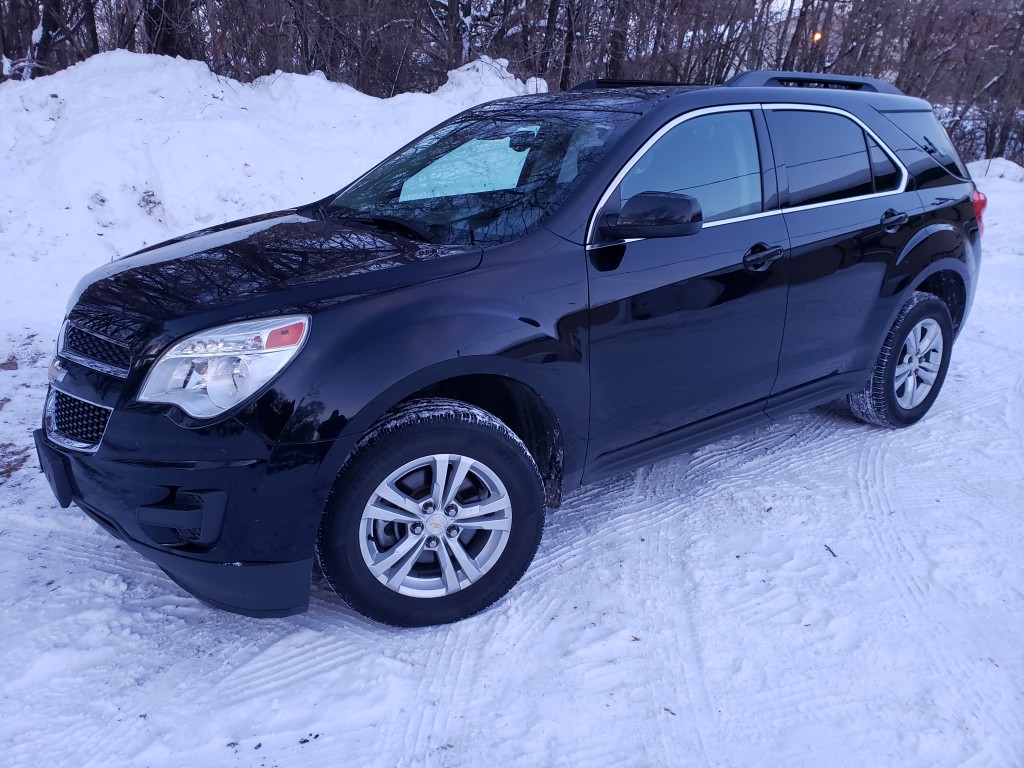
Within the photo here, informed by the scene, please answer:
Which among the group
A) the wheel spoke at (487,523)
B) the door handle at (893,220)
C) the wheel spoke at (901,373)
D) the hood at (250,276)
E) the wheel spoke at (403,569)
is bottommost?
the wheel spoke at (403,569)

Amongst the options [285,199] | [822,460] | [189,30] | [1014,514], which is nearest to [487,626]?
[822,460]

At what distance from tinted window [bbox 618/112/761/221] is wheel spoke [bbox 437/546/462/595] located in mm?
1546

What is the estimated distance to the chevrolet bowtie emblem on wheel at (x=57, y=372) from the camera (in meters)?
2.77

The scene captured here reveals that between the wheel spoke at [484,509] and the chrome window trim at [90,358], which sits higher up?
the chrome window trim at [90,358]

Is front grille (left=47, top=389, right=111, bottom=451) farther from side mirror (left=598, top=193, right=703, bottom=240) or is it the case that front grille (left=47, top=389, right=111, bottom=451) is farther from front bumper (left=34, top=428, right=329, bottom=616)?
side mirror (left=598, top=193, right=703, bottom=240)

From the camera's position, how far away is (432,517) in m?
2.70

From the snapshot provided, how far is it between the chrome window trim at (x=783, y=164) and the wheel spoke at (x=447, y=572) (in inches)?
49.6

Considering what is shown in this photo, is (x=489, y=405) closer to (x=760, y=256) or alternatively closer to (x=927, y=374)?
(x=760, y=256)

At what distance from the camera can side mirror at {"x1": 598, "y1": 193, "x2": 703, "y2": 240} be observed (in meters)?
2.90

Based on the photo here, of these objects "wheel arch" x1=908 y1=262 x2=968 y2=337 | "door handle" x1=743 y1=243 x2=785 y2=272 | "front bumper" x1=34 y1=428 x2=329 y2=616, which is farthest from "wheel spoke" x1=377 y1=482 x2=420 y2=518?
"wheel arch" x1=908 y1=262 x2=968 y2=337

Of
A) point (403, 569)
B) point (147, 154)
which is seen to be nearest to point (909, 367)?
point (403, 569)

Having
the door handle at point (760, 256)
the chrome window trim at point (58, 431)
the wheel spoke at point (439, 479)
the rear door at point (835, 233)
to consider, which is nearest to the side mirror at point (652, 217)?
the door handle at point (760, 256)

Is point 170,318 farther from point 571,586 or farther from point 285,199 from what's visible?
point 285,199

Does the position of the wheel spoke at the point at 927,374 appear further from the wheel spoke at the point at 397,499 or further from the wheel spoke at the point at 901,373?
the wheel spoke at the point at 397,499
